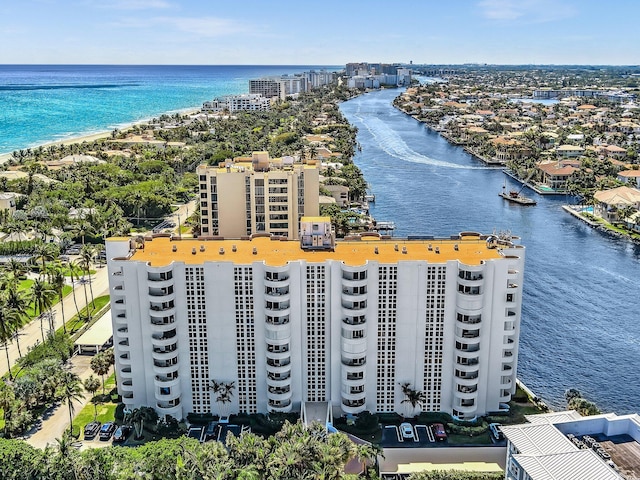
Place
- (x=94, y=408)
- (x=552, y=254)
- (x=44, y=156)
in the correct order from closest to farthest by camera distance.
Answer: (x=94, y=408), (x=552, y=254), (x=44, y=156)

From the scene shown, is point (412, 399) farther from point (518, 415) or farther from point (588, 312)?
point (588, 312)

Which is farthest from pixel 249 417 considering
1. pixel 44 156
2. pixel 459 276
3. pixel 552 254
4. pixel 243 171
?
pixel 44 156

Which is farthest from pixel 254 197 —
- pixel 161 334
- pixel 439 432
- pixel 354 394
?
pixel 439 432

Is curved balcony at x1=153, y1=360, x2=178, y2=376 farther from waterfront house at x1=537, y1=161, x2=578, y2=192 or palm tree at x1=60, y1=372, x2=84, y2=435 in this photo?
waterfront house at x1=537, y1=161, x2=578, y2=192

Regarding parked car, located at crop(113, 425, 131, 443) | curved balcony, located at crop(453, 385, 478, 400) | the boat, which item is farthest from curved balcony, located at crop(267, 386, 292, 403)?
the boat

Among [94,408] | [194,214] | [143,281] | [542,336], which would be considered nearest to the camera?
[143,281]

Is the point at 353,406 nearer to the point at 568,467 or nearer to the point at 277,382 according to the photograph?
the point at 277,382
